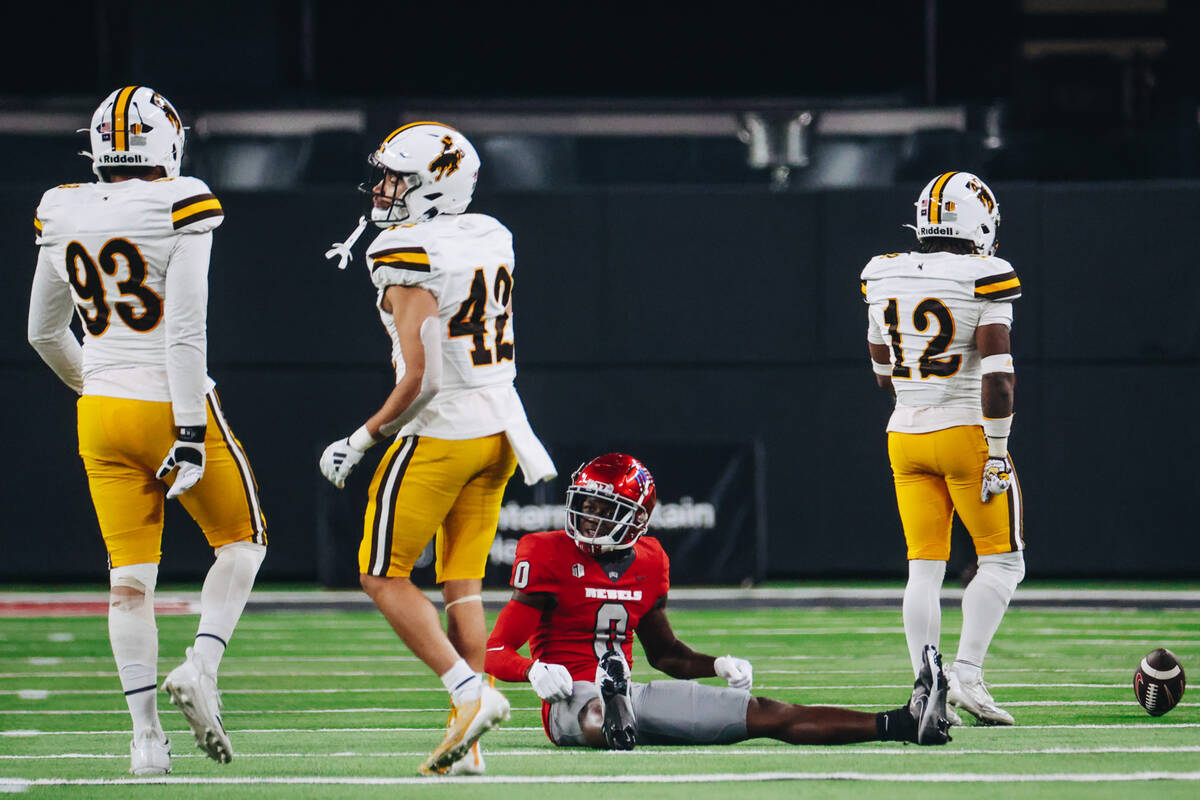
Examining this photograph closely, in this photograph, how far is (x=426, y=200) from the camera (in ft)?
15.3

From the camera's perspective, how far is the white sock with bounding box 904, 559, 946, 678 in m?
5.57

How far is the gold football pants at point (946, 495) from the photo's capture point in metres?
5.57

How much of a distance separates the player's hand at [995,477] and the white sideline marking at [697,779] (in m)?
1.39

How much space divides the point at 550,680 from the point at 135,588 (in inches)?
46.2

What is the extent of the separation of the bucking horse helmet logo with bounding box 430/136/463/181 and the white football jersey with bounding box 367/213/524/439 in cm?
13

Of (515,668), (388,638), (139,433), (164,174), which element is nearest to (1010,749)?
(515,668)

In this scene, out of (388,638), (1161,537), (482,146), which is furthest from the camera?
(482,146)

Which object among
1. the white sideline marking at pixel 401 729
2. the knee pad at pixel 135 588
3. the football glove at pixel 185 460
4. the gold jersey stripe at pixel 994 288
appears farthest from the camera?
the gold jersey stripe at pixel 994 288

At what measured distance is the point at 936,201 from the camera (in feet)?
18.6

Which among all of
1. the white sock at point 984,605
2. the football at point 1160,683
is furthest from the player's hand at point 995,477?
the football at point 1160,683

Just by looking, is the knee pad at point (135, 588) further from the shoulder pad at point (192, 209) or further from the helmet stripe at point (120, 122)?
the helmet stripe at point (120, 122)

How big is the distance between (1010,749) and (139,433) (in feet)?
8.44

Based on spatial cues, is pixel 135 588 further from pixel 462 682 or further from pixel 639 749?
pixel 639 749

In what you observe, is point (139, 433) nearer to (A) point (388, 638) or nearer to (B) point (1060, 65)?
(A) point (388, 638)
